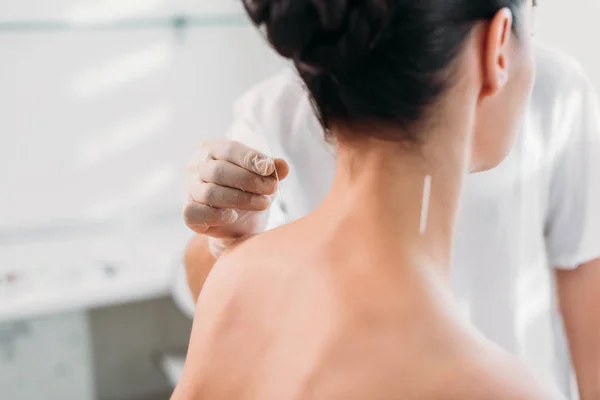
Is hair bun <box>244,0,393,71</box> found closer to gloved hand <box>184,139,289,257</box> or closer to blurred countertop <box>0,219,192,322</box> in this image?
gloved hand <box>184,139,289,257</box>

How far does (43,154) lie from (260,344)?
62.4 inches

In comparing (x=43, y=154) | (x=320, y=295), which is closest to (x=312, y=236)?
(x=320, y=295)

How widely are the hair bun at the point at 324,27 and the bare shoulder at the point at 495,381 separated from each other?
27 centimetres

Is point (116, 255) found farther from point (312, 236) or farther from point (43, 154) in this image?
point (312, 236)

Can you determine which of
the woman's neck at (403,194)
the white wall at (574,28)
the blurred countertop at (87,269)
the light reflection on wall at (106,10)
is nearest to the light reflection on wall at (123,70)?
the light reflection on wall at (106,10)

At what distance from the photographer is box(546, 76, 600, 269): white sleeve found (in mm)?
909

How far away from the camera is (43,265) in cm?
190

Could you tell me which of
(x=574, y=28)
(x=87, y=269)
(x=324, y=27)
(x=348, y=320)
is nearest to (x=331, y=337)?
(x=348, y=320)

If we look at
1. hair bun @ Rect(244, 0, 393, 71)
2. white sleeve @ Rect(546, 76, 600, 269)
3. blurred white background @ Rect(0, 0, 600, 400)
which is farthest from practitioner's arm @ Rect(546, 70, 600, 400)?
blurred white background @ Rect(0, 0, 600, 400)

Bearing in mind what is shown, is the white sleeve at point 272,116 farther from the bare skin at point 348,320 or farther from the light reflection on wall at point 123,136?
the light reflection on wall at point 123,136

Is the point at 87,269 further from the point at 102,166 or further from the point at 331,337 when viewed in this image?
the point at 331,337

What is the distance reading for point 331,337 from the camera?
58cm

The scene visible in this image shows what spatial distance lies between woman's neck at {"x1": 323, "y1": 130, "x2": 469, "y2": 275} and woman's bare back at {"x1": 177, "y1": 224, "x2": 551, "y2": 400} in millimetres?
28

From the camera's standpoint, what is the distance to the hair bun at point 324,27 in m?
0.53
